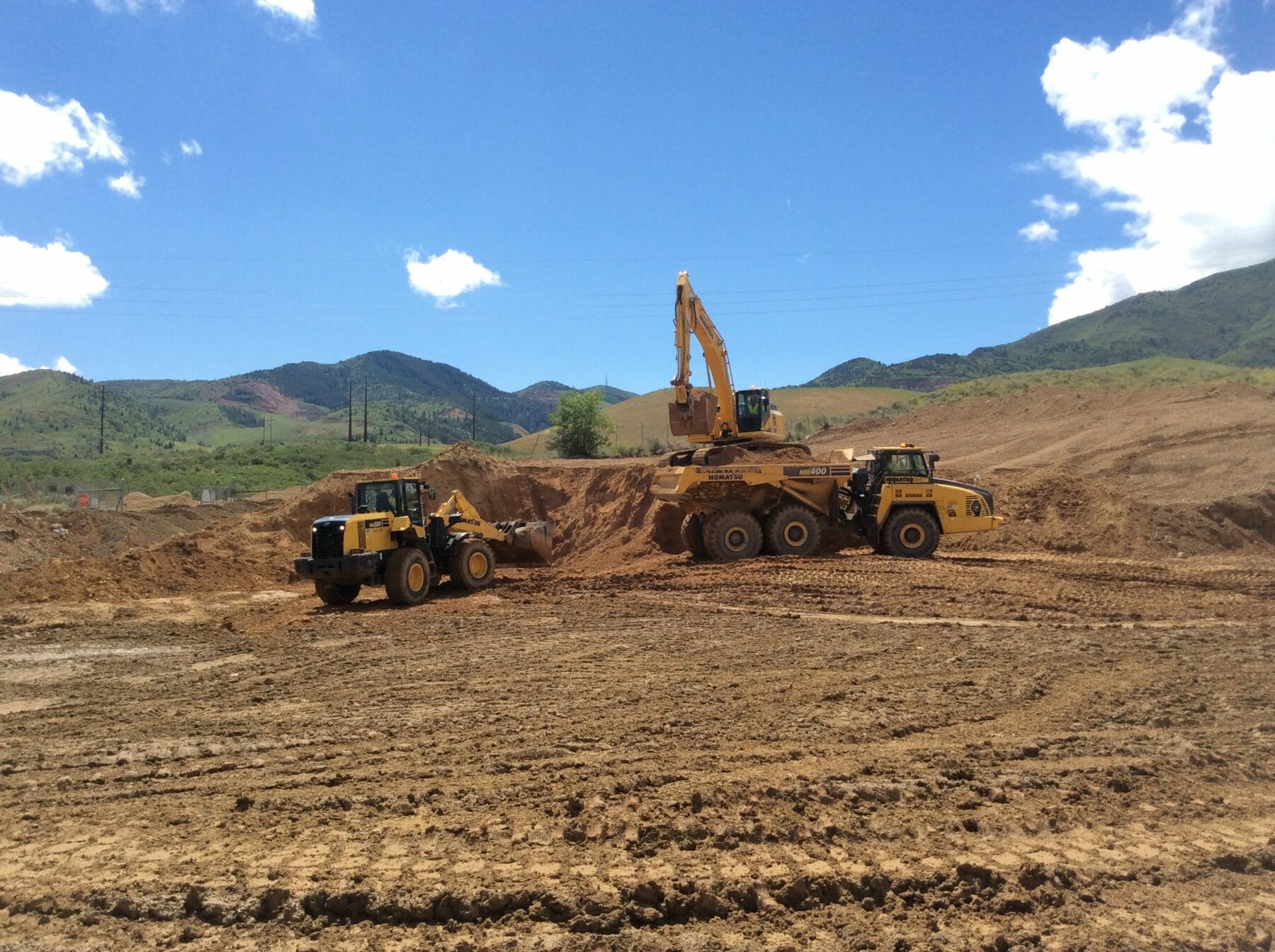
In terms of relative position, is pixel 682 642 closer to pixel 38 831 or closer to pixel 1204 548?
pixel 38 831

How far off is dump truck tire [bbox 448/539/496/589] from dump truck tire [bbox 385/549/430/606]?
909 millimetres

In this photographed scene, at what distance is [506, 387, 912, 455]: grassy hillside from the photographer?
7331 centimetres

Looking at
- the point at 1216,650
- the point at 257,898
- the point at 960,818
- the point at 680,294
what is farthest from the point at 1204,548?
the point at 257,898

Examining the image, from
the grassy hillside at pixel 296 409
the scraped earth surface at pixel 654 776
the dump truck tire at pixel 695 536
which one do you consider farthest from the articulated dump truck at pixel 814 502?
the grassy hillside at pixel 296 409

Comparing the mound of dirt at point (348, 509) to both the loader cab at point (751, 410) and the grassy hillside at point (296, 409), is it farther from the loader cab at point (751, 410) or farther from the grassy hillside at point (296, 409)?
the grassy hillside at point (296, 409)

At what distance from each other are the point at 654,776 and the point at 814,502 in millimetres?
13852

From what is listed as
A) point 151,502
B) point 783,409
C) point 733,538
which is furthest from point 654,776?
point 783,409

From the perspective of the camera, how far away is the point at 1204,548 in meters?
19.8

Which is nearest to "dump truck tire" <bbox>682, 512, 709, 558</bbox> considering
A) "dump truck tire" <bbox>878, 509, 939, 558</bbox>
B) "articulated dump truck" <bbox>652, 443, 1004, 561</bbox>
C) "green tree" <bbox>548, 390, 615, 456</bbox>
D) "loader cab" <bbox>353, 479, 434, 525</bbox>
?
"articulated dump truck" <bbox>652, 443, 1004, 561</bbox>

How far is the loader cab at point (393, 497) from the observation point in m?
15.6

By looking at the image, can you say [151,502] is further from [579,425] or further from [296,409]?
[296,409]

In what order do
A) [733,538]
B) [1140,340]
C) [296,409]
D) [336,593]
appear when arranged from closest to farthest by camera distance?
[336,593] < [733,538] < [1140,340] < [296,409]

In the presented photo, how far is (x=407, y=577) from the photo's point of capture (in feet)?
50.4

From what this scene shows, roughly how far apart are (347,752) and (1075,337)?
170 m
